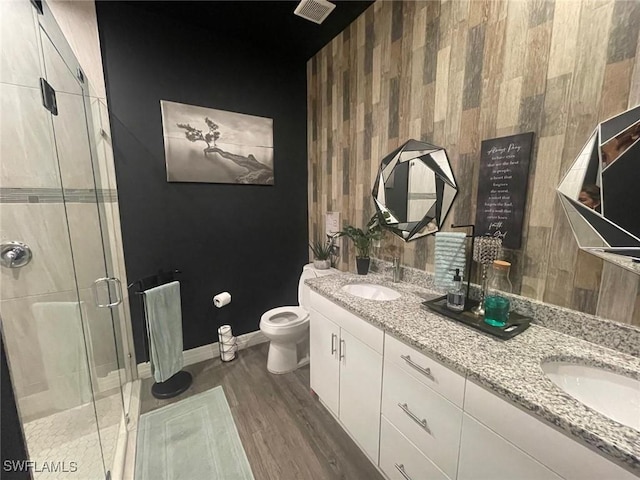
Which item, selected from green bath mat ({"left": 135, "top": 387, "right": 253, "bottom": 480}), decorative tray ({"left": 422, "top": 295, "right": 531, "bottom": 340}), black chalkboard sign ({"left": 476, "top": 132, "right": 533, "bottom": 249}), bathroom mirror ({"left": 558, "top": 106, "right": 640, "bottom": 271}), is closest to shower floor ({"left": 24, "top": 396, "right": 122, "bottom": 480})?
green bath mat ({"left": 135, "top": 387, "right": 253, "bottom": 480})

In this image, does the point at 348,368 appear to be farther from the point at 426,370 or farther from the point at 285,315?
the point at 285,315

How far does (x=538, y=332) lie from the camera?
1.05 m

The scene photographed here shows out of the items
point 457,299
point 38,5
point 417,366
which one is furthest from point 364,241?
point 38,5

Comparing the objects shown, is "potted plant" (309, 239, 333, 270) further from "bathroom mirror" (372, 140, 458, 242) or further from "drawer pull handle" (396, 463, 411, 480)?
"drawer pull handle" (396, 463, 411, 480)

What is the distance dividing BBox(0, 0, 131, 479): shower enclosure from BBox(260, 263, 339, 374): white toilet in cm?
104

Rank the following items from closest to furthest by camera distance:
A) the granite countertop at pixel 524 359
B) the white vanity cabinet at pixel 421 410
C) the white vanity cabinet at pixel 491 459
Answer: the granite countertop at pixel 524 359
the white vanity cabinet at pixel 491 459
the white vanity cabinet at pixel 421 410

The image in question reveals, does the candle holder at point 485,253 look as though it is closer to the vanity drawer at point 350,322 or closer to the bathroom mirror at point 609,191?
the bathroom mirror at point 609,191

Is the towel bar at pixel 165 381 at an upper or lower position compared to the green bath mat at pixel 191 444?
upper

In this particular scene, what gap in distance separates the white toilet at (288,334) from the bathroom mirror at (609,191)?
1.66 metres

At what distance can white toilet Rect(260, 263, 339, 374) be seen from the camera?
6.68 ft

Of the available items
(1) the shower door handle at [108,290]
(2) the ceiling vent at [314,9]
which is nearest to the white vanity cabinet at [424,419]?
(1) the shower door handle at [108,290]

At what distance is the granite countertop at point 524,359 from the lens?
59 centimetres

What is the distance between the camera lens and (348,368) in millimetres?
1442

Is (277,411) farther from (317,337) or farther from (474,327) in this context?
(474,327)
